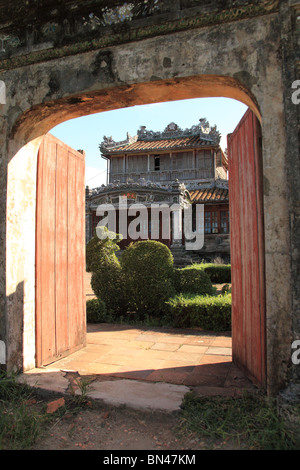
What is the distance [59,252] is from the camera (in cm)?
409

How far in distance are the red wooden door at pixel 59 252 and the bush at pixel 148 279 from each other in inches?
79.8

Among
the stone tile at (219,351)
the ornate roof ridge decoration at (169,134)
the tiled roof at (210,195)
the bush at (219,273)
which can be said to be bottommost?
the stone tile at (219,351)

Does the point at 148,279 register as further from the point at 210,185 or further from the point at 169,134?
the point at 169,134

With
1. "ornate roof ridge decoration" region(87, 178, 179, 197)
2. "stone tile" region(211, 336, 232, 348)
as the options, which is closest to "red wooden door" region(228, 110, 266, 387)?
"stone tile" region(211, 336, 232, 348)

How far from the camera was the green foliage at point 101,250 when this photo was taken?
6695mm

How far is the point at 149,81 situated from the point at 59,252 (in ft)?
7.36

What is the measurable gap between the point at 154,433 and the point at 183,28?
10.7ft

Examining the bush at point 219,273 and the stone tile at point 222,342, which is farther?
the bush at point 219,273

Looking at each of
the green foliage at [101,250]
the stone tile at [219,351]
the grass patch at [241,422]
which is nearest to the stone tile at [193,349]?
the stone tile at [219,351]

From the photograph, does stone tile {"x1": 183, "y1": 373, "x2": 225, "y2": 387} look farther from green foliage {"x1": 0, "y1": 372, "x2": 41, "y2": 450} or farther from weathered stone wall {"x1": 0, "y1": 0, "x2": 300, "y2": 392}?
green foliage {"x1": 0, "y1": 372, "x2": 41, "y2": 450}

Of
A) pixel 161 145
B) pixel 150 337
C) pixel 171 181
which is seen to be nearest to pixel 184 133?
pixel 161 145

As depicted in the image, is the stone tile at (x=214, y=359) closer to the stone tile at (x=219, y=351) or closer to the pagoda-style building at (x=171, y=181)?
the stone tile at (x=219, y=351)

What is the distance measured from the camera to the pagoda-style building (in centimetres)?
1759

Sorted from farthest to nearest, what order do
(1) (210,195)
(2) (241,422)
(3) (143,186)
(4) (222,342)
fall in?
(1) (210,195), (3) (143,186), (4) (222,342), (2) (241,422)
